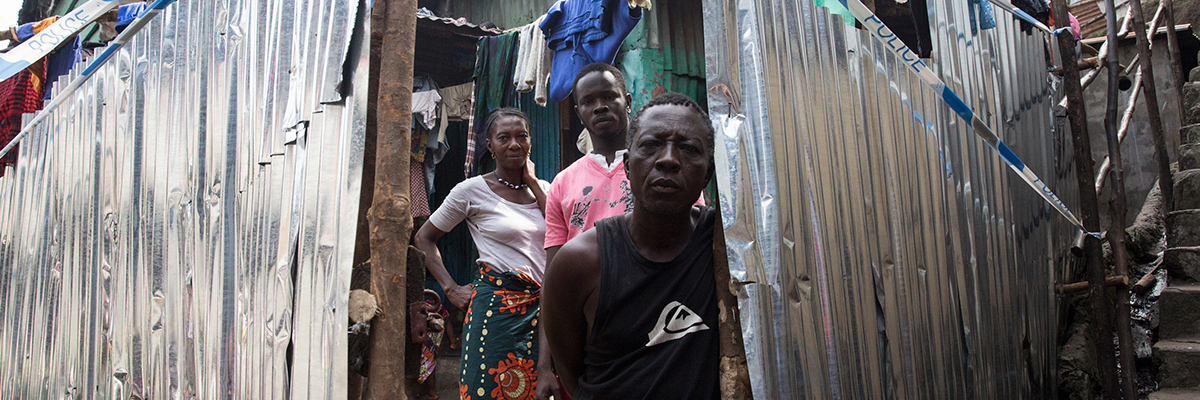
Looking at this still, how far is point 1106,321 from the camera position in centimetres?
328

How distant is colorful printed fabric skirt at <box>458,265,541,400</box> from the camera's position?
2.67 meters

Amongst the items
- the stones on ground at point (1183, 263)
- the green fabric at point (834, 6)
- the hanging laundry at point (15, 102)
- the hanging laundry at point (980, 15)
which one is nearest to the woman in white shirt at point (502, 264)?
the green fabric at point (834, 6)

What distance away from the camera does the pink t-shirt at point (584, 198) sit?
95.5 inches

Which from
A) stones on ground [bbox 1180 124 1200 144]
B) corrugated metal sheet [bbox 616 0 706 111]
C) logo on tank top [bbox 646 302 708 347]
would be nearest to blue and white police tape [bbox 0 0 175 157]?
logo on tank top [bbox 646 302 708 347]

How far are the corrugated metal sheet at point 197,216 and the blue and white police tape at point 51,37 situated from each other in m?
0.18

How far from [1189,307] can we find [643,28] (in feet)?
11.1

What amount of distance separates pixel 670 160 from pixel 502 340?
1.30 meters

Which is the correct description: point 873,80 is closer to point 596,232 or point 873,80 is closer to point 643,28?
point 596,232

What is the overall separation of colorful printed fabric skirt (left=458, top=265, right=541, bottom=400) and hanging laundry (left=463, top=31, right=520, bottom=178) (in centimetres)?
281

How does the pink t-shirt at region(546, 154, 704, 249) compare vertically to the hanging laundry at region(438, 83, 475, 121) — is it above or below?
below

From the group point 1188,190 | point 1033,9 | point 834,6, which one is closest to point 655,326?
point 834,6

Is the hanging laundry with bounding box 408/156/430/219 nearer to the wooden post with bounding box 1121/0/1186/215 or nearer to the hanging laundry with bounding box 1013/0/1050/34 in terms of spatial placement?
the hanging laundry with bounding box 1013/0/1050/34

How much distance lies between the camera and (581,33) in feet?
14.9

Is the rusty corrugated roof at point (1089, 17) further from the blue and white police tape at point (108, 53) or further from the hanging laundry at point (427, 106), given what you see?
the blue and white police tape at point (108, 53)
